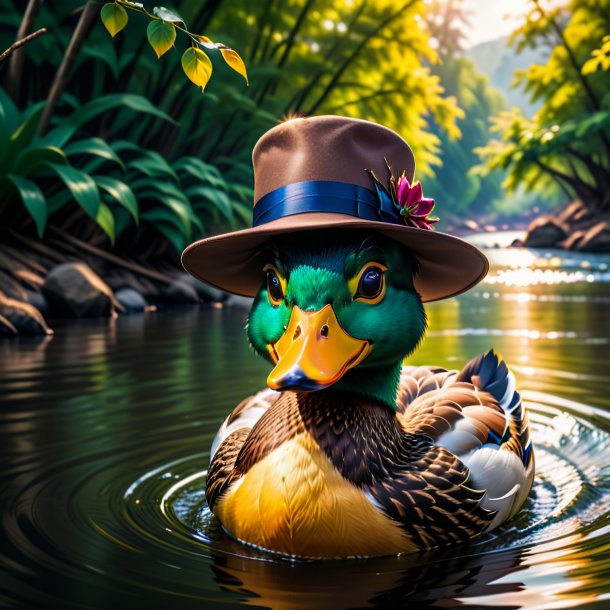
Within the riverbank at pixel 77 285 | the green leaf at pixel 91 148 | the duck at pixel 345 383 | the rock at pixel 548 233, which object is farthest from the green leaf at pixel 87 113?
the rock at pixel 548 233

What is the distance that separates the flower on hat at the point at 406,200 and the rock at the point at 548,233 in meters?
30.9

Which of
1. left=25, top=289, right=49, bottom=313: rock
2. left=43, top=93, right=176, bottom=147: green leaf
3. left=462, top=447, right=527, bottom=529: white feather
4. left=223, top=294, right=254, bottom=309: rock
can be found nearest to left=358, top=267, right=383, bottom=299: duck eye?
left=462, top=447, right=527, bottom=529: white feather

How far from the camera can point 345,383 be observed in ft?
10.6

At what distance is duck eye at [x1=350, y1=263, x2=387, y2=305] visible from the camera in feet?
10.1

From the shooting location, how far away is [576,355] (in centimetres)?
814

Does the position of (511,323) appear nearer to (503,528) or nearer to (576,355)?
(576,355)

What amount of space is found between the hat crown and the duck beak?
53cm

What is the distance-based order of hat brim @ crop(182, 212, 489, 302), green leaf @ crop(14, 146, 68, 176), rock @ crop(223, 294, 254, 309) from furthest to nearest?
rock @ crop(223, 294, 254, 309)
green leaf @ crop(14, 146, 68, 176)
hat brim @ crop(182, 212, 489, 302)

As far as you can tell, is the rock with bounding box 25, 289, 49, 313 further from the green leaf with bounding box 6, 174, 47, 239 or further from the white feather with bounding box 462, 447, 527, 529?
the white feather with bounding box 462, 447, 527, 529

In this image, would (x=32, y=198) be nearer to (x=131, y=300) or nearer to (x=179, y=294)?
(x=131, y=300)

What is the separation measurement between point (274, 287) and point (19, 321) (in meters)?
7.12

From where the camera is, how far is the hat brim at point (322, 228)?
10.0ft

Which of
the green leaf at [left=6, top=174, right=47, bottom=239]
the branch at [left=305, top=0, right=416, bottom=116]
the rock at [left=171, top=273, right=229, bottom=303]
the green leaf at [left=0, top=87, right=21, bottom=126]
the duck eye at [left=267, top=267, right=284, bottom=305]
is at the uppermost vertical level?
the branch at [left=305, top=0, right=416, bottom=116]

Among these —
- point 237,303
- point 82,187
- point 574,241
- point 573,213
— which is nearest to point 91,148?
point 82,187
